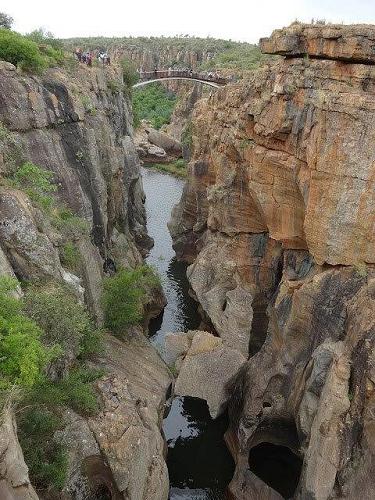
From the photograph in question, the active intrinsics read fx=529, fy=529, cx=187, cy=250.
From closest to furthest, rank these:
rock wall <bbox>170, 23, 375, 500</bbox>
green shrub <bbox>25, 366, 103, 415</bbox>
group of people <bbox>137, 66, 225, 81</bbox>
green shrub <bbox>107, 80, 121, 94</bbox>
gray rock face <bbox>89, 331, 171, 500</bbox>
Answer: green shrub <bbox>25, 366, 103, 415</bbox> < gray rock face <bbox>89, 331, 171, 500</bbox> < rock wall <bbox>170, 23, 375, 500</bbox> < green shrub <bbox>107, 80, 121, 94</bbox> < group of people <bbox>137, 66, 225, 81</bbox>

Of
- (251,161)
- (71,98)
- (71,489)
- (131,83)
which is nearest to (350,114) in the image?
(251,161)

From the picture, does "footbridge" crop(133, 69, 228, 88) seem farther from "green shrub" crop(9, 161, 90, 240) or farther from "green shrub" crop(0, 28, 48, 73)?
"green shrub" crop(9, 161, 90, 240)

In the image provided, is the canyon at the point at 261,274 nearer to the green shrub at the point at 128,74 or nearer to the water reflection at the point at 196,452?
the water reflection at the point at 196,452

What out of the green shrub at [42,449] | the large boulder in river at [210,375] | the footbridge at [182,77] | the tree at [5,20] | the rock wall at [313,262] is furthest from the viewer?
the footbridge at [182,77]

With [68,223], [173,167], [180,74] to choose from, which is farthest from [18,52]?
[173,167]

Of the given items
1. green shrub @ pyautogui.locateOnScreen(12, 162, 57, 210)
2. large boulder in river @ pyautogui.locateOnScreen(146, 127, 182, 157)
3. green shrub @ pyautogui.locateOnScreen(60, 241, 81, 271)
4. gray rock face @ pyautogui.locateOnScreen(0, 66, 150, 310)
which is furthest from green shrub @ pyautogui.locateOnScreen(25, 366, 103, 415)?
large boulder in river @ pyautogui.locateOnScreen(146, 127, 182, 157)

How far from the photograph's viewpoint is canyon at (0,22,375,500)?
528 inches

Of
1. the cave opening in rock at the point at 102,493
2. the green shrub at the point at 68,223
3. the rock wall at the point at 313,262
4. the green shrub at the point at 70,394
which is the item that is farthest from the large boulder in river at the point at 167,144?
the cave opening in rock at the point at 102,493

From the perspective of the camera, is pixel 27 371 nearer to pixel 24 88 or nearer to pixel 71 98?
pixel 24 88

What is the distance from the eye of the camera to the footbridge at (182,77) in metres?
38.7

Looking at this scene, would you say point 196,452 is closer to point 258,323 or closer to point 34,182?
point 258,323

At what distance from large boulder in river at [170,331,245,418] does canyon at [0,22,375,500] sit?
0.05 m

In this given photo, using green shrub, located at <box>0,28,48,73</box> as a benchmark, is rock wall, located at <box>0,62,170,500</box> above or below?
below

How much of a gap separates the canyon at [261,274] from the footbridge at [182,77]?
604 inches
